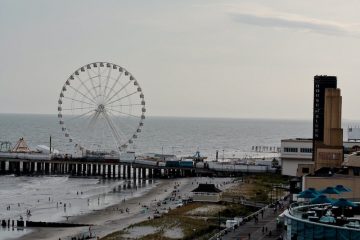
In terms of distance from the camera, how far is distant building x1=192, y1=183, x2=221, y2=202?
258 feet

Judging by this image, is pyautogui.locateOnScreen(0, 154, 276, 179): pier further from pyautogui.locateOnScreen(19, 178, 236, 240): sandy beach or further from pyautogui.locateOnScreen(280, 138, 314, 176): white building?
pyautogui.locateOnScreen(19, 178, 236, 240): sandy beach

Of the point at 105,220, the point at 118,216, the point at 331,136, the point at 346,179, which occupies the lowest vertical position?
the point at 105,220

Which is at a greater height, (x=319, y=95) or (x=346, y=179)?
(x=319, y=95)

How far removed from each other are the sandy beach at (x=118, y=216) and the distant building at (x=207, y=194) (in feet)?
9.46

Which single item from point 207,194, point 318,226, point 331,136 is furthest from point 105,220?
point 318,226

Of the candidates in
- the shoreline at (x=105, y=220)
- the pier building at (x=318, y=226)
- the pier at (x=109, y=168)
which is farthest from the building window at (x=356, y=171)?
the pier at (x=109, y=168)

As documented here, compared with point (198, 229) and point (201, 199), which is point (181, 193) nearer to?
point (201, 199)

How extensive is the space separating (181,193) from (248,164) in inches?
1127

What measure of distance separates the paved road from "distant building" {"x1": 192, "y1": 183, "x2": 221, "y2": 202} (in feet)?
52.4

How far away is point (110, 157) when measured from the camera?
423ft

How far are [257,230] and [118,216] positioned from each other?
80.9 feet

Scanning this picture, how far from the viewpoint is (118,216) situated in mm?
76812

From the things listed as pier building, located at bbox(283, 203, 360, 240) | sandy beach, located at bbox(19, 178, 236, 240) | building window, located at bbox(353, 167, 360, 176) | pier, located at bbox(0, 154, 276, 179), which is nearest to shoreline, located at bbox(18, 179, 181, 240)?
sandy beach, located at bbox(19, 178, 236, 240)

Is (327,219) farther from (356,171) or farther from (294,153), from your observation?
(294,153)
